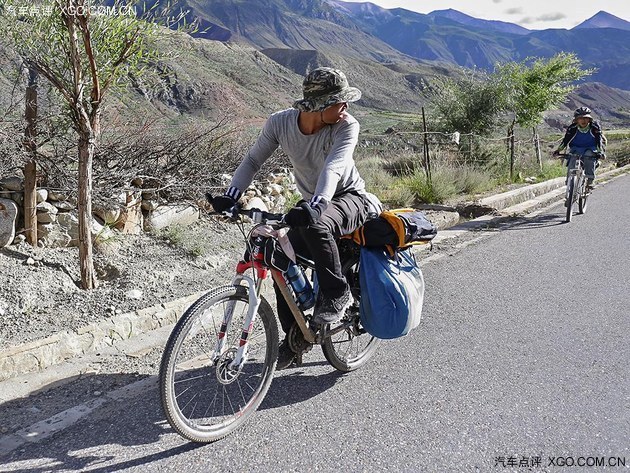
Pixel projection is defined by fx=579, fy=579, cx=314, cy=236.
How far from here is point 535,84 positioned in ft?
63.9

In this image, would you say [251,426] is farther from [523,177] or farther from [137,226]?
[523,177]

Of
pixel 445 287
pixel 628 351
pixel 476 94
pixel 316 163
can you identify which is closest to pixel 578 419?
pixel 628 351

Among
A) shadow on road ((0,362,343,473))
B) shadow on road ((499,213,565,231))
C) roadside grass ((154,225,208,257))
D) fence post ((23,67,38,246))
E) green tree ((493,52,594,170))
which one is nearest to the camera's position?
shadow on road ((0,362,343,473))

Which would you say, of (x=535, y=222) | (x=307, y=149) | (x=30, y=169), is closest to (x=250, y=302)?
(x=307, y=149)

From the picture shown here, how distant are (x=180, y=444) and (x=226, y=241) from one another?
3.74 meters

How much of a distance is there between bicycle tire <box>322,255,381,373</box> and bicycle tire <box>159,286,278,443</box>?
1.80 feet

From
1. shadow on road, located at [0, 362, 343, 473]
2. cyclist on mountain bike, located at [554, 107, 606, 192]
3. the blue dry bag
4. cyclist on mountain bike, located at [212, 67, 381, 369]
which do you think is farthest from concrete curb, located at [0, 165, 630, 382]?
cyclist on mountain bike, located at [554, 107, 606, 192]

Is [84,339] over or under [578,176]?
under

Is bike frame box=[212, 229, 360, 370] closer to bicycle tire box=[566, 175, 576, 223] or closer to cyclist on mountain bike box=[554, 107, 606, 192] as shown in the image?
bicycle tire box=[566, 175, 576, 223]

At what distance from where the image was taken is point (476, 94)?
1912 cm

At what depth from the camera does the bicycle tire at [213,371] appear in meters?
2.96

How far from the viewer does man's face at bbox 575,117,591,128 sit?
1031 centimetres

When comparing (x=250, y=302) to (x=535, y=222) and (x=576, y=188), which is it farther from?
(x=576, y=188)

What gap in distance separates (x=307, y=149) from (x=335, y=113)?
0.99 ft
